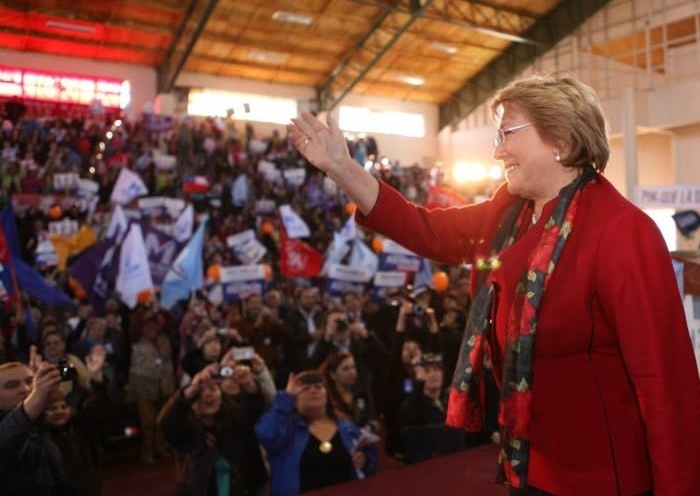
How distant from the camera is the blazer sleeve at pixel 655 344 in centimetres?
106

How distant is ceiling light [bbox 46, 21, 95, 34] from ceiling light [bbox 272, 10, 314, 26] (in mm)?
3476

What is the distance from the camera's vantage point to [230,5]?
1305 cm

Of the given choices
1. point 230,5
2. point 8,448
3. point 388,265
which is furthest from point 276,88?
point 8,448

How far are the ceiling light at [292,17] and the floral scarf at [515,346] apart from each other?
13130 millimetres

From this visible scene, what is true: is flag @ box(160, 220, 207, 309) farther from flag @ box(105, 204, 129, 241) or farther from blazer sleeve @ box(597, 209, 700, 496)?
blazer sleeve @ box(597, 209, 700, 496)

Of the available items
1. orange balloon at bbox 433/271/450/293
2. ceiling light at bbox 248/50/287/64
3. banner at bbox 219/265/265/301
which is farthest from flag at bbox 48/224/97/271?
ceiling light at bbox 248/50/287/64

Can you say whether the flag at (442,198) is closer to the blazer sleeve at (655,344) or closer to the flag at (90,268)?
the flag at (90,268)

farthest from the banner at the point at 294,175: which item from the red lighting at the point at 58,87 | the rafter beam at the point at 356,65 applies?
the rafter beam at the point at 356,65

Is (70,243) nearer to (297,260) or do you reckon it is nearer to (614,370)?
(297,260)

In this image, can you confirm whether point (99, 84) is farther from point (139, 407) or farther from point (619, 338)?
point (619, 338)

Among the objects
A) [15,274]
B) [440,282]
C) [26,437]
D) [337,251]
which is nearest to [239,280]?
[337,251]

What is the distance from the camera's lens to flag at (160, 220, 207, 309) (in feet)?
21.6

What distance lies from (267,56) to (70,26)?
4.08 metres

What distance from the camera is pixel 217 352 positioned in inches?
207
